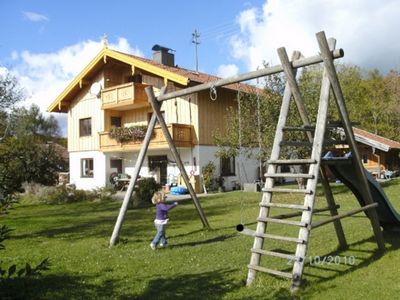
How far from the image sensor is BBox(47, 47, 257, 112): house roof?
83.0ft

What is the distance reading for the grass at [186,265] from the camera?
577 centimetres

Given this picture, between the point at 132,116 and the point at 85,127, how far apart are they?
4756 mm

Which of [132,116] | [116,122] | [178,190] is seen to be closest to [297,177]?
[178,190]

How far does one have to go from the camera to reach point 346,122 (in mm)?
7051

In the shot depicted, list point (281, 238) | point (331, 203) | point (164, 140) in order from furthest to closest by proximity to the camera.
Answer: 1. point (164, 140)
2. point (331, 203)
3. point (281, 238)

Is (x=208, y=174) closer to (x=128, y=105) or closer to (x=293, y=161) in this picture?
(x=128, y=105)

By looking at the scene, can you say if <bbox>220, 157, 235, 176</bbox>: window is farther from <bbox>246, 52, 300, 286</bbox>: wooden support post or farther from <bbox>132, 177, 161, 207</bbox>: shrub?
<bbox>246, 52, 300, 286</bbox>: wooden support post

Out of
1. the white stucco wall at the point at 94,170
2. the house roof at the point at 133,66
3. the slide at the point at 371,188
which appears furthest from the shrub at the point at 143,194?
the white stucco wall at the point at 94,170

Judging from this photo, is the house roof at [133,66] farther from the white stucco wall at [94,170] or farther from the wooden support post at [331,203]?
the wooden support post at [331,203]

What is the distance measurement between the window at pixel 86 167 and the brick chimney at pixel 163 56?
8.77 metres

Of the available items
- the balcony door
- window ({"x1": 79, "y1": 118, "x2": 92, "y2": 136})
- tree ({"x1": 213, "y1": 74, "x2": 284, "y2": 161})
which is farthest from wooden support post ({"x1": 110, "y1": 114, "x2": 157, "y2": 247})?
window ({"x1": 79, "y1": 118, "x2": 92, "y2": 136})

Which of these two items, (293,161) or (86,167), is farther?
(86,167)

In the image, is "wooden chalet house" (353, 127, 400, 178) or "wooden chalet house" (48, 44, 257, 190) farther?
"wooden chalet house" (353, 127, 400, 178)

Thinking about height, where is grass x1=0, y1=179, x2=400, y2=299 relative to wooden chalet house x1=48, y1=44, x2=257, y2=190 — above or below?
below
